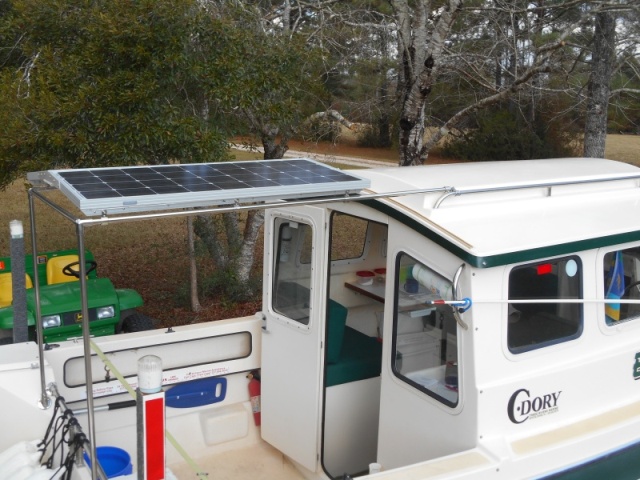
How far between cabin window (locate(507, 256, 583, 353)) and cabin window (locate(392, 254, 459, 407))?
1.06ft

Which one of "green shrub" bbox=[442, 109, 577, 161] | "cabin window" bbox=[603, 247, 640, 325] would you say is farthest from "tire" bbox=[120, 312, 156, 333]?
"green shrub" bbox=[442, 109, 577, 161]

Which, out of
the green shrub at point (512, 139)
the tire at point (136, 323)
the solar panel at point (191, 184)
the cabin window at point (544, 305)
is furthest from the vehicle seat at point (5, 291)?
the green shrub at point (512, 139)

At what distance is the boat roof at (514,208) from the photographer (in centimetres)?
352

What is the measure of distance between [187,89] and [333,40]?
2569 mm

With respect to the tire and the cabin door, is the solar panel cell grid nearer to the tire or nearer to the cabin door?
the cabin door

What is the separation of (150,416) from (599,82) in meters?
9.29

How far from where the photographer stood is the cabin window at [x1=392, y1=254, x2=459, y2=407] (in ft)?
11.9

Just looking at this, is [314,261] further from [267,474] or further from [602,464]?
[602,464]

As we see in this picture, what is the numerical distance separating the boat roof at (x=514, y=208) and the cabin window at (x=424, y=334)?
262mm

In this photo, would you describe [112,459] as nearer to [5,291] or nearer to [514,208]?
[514,208]

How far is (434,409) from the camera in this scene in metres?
3.67

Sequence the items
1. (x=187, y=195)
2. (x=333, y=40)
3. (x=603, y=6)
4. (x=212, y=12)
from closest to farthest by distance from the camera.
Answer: (x=187, y=195) → (x=212, y=12) → (x=603, y=6) → (x=333, y=40)

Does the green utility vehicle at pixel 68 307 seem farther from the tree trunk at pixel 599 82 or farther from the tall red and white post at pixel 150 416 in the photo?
the tree trunk at pixel 599 82

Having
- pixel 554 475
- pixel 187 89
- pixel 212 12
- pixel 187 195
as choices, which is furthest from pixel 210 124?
pixel 554 475
